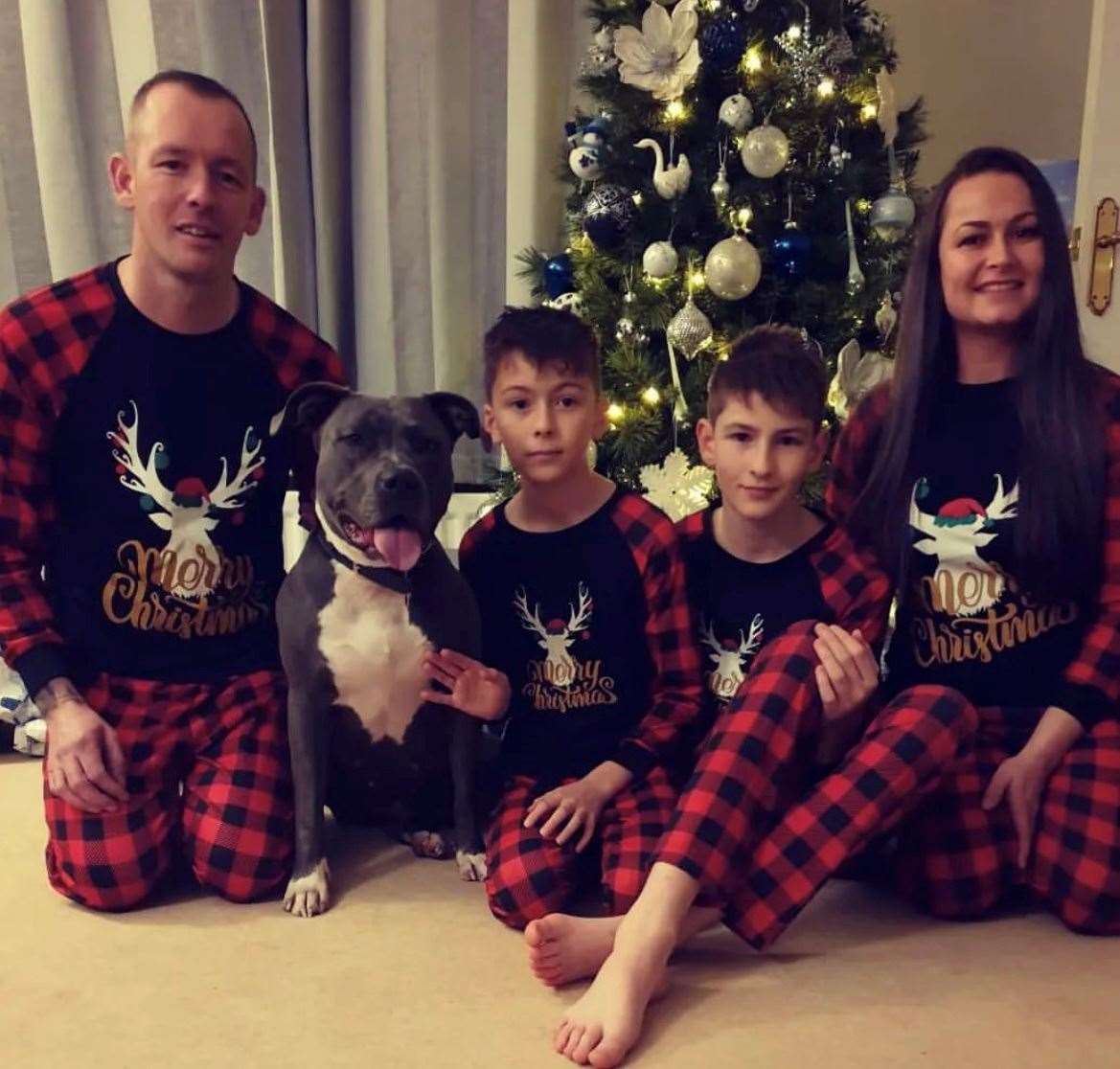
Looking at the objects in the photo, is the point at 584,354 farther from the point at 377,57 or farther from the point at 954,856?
the point at 377,57

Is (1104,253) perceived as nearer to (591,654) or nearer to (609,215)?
(609,215)

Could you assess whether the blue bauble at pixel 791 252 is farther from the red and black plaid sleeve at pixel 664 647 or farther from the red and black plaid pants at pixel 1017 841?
the red and black plaid pants at pixel 1017 841

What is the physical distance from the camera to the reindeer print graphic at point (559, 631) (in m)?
1.63

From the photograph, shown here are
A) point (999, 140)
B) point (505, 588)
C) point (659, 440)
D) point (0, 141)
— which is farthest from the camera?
point (999, 140)

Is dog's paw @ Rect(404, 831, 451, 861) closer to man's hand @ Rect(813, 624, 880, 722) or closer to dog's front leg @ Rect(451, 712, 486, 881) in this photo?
dog's front leg @ Rect(451, 712, 486, 881)

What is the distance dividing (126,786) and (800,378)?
3.80 feet

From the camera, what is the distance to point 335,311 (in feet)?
8.91

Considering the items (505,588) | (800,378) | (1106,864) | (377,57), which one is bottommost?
(1106,864)

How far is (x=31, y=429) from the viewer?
1591mm

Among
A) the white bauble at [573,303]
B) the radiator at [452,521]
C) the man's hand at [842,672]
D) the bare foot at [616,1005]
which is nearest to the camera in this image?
the bare foot at [616,1005]

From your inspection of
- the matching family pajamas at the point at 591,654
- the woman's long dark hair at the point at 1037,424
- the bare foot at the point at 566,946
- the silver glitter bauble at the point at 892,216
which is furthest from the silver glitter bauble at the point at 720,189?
the bare foot at the point at 566,946

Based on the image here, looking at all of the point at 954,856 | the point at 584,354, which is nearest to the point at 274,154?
the point at 584,354

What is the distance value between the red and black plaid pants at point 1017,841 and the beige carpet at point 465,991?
0.15 feet

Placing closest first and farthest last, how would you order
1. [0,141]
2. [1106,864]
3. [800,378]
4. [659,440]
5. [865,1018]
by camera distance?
[865,1018], [1106,864], [800,378], [659,440], [0,141]
